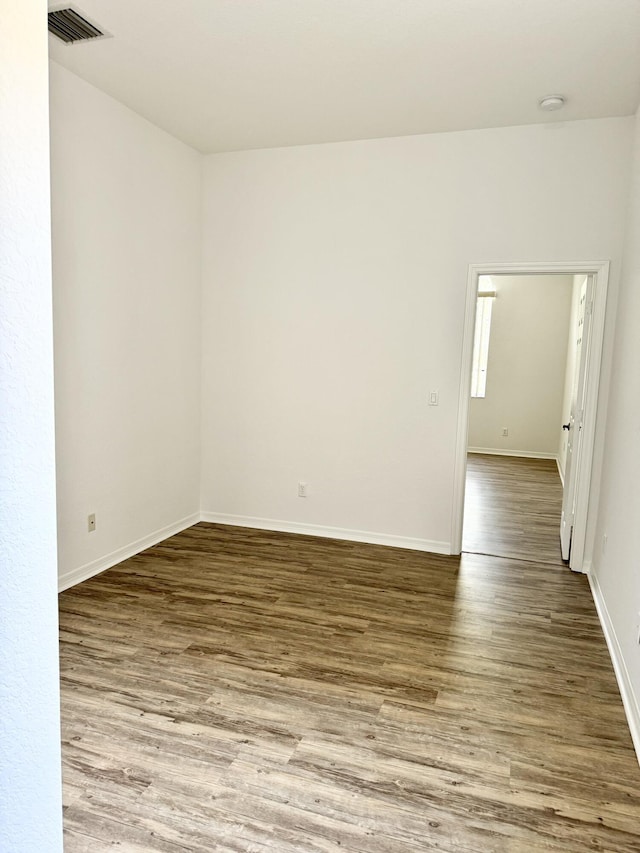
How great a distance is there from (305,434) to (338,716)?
254 centimetres

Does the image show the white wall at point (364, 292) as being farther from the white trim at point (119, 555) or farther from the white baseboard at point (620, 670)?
the white baseboard at point (620, 670)

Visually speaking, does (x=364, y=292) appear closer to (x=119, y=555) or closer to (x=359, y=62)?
(x=359, y=62)

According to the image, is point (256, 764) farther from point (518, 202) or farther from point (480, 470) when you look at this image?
point (480, 470)

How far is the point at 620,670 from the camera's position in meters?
2.66

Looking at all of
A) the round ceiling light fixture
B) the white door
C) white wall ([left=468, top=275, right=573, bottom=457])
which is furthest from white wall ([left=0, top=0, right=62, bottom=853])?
white wall ([left=468, top=275, right=573, bottom=457])

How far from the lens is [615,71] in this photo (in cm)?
305

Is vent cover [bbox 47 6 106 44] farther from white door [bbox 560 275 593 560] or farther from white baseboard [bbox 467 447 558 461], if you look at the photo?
white baseboard [bbox 467 447 558 461]

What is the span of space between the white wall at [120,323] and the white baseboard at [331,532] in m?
0.34

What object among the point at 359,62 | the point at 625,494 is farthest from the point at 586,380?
the point at 359,62

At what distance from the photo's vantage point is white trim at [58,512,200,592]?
350 cm

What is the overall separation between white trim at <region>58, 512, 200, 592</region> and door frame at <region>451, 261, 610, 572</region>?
2120mm

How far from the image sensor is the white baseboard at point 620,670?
2.24 meters

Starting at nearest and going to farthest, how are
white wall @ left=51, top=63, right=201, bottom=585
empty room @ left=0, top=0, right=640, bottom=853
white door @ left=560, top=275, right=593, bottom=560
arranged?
empty room @ left=0, top=0, right=640, bottom=853
white wall @ left=51, top=63, right=201, bottom=585
white door @ left=560, top=275, right=593, bottom=560

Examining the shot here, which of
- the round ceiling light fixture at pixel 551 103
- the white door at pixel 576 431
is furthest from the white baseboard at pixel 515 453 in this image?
the round ceiling light fixture at pixel 551 103
